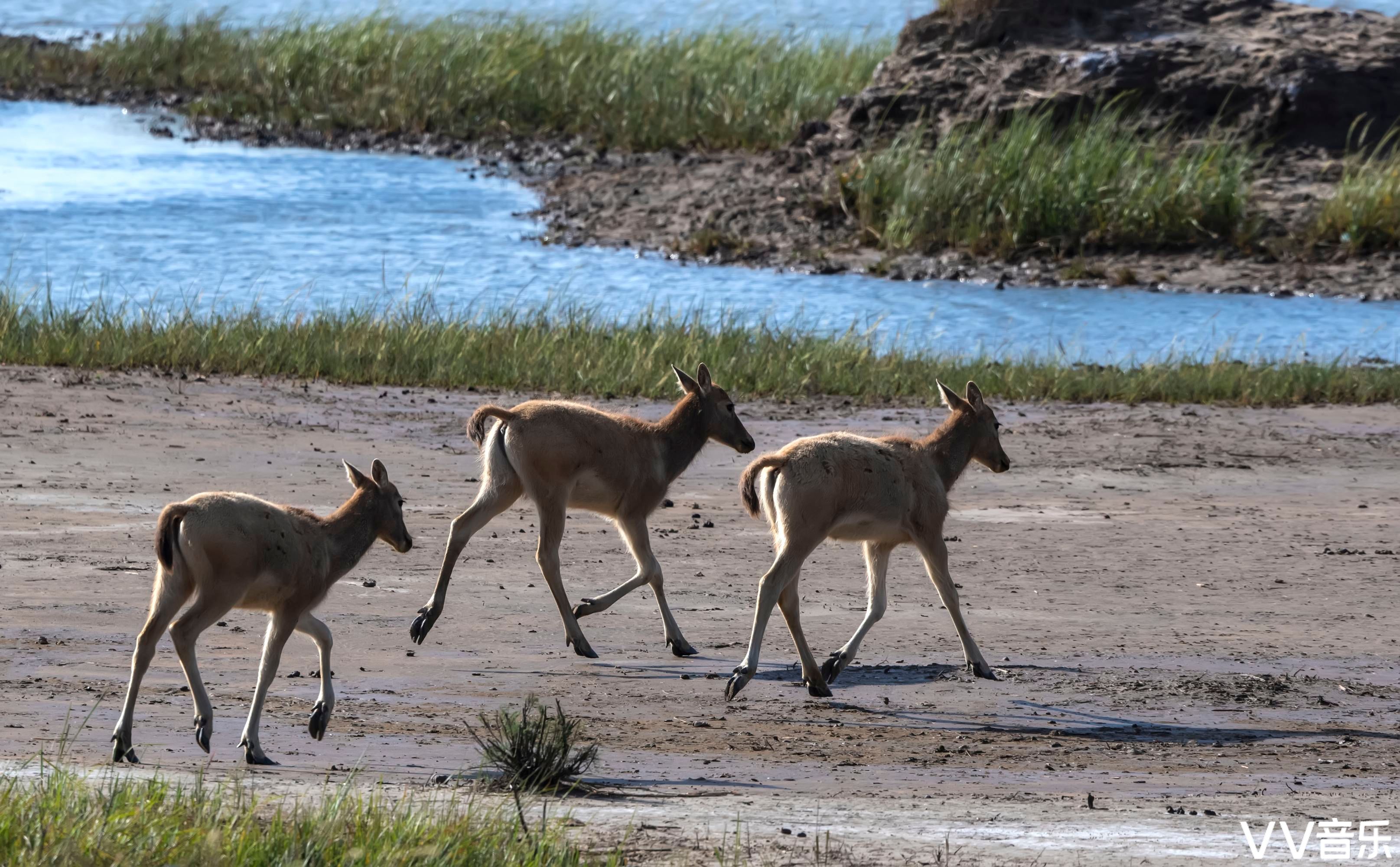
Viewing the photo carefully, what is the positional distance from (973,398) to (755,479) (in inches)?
76.6

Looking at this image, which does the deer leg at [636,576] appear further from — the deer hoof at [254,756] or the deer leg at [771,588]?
the deer hoof at [254,756]

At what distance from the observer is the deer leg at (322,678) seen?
7336 mm

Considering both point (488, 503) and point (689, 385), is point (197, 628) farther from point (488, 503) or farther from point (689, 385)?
point (689, 385)

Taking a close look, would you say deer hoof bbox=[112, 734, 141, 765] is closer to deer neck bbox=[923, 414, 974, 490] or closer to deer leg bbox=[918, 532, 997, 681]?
deer leg bbox=[918, 532, 997, 681]

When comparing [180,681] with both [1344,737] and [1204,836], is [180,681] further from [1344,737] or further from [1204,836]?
[1344,737]

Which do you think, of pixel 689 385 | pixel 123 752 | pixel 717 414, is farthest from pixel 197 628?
pixel 717 414

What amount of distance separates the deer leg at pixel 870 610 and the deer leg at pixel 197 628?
3144 millimetres

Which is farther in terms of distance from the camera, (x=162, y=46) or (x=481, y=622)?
(x=162, y=46)

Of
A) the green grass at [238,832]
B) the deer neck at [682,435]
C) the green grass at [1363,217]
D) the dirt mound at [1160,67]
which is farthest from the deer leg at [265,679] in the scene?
the dirt mound at [1160,67]

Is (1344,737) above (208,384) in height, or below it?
above

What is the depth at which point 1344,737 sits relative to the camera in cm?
823

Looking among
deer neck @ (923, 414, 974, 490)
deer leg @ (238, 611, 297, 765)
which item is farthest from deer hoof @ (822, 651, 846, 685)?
deer leg @ (238, 611, 297, 765)

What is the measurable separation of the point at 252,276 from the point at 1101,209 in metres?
12.2

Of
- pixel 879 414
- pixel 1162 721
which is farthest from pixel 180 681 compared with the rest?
pixel 879 414
